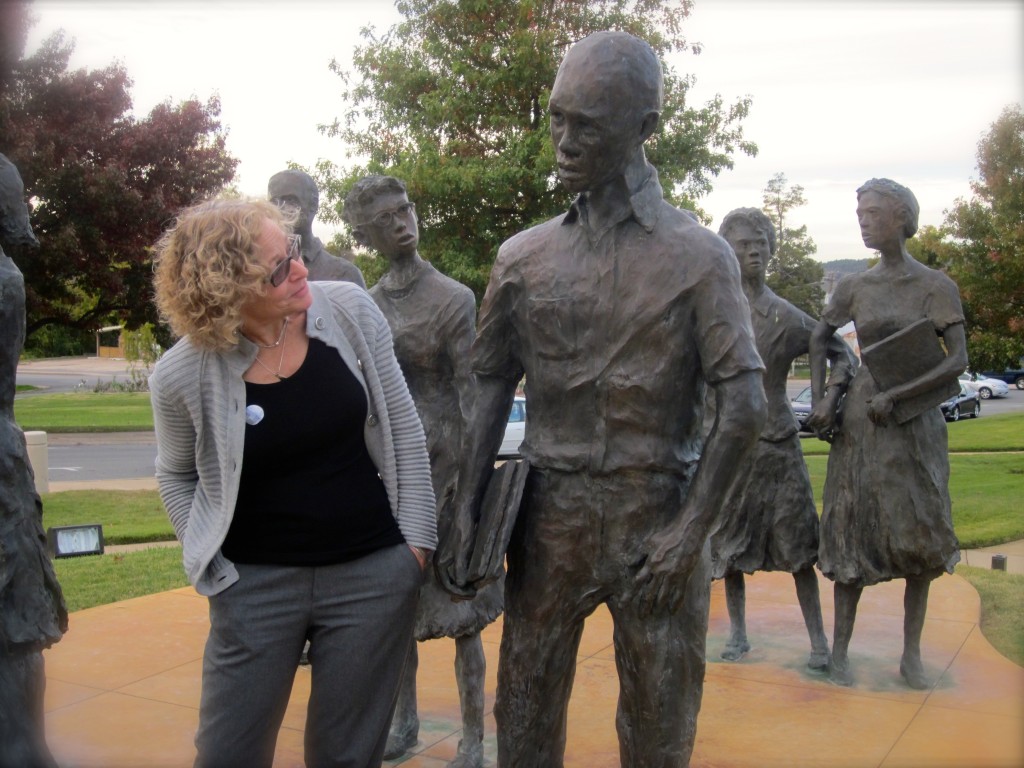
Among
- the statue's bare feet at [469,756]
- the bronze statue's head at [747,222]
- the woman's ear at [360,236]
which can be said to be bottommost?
the statue's bare feet at [469,756]

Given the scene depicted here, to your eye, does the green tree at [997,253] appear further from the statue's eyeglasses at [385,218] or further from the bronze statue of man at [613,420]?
the bronze statue of man at [613,420]

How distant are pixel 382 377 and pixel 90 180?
519 inches

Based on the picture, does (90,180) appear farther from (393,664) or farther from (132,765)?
(393,664)

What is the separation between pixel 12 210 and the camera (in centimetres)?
367

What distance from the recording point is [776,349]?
5.53 m

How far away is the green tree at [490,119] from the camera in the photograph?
1401 cm

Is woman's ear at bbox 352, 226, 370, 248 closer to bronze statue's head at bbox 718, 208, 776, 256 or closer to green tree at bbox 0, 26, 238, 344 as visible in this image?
bronze statue's head at bbox 718, 208, 776, 256

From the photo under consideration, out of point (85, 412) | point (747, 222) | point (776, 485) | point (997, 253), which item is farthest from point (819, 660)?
point (85, 412)

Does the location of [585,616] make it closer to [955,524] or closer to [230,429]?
[230,429]

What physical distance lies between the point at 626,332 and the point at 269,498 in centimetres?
99

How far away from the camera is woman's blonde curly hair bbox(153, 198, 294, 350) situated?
97.4 inches

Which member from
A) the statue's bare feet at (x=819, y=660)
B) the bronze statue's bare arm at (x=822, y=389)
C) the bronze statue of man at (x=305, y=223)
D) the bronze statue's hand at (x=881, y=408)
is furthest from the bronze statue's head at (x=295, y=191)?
the statue's bare feet at (x=819, y=660)

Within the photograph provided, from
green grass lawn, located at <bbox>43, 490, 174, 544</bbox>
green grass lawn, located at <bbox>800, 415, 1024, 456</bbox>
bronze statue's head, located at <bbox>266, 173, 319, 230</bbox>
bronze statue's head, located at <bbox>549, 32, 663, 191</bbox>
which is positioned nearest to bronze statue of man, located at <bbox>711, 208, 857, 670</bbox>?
bronze statue's head, located at <bbox>266, 173, 319, 230</bbox>

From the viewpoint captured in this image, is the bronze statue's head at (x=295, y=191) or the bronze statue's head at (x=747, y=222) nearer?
the bronze statue's head at (x=295, y=191)
